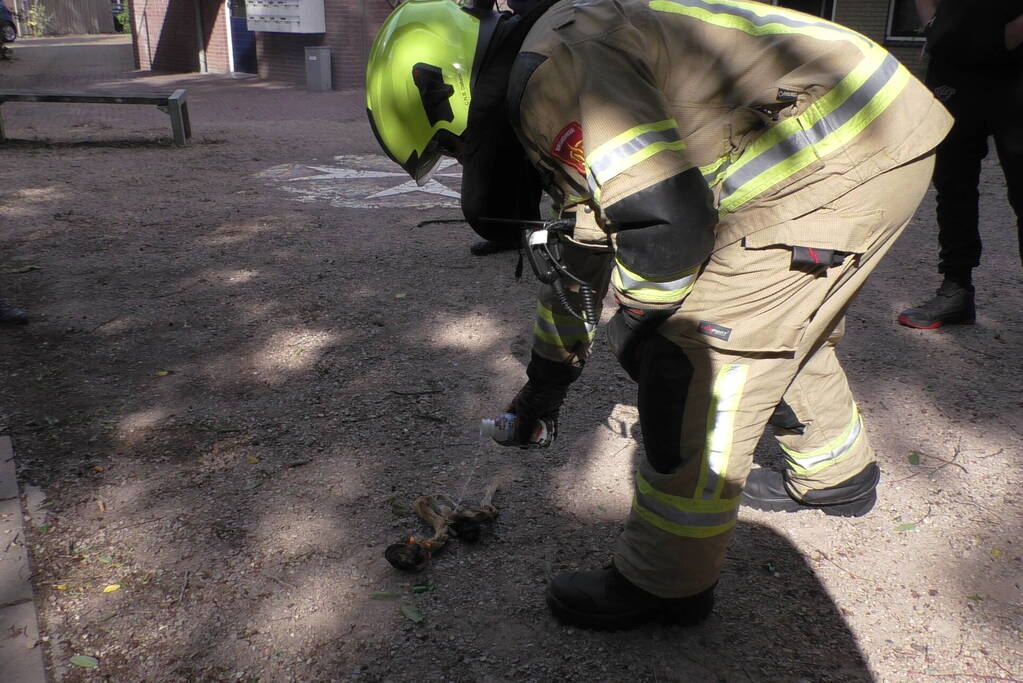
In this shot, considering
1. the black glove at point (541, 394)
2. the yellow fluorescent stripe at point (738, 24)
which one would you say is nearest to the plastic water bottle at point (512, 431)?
the black glove at point (541, 394)

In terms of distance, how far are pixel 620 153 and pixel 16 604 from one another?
1.99 meters

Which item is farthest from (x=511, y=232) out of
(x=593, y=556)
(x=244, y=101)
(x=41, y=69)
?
(x=41, y=69)

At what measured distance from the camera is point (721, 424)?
6.39 feet

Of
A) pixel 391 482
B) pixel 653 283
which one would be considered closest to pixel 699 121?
pixel 653 283

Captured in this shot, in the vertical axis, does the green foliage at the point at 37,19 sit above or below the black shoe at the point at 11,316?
below

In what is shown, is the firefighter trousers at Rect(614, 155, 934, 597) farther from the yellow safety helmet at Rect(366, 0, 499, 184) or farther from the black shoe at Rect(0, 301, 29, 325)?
the black shoe at Rect(0, 301, 29, 325)

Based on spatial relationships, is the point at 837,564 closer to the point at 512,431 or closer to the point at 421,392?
the point at 512,431

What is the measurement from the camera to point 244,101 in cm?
1439

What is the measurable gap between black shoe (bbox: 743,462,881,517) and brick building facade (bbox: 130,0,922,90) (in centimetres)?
1196

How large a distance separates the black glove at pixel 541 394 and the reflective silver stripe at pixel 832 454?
767 mm

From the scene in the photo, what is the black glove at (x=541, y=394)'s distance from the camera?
276 centimetres

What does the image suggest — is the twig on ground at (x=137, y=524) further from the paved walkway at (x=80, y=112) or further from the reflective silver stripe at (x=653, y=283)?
the reflective silver stripe at (x=653, y=283)

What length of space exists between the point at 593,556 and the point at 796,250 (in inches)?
45.9

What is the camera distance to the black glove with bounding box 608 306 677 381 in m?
1.87
